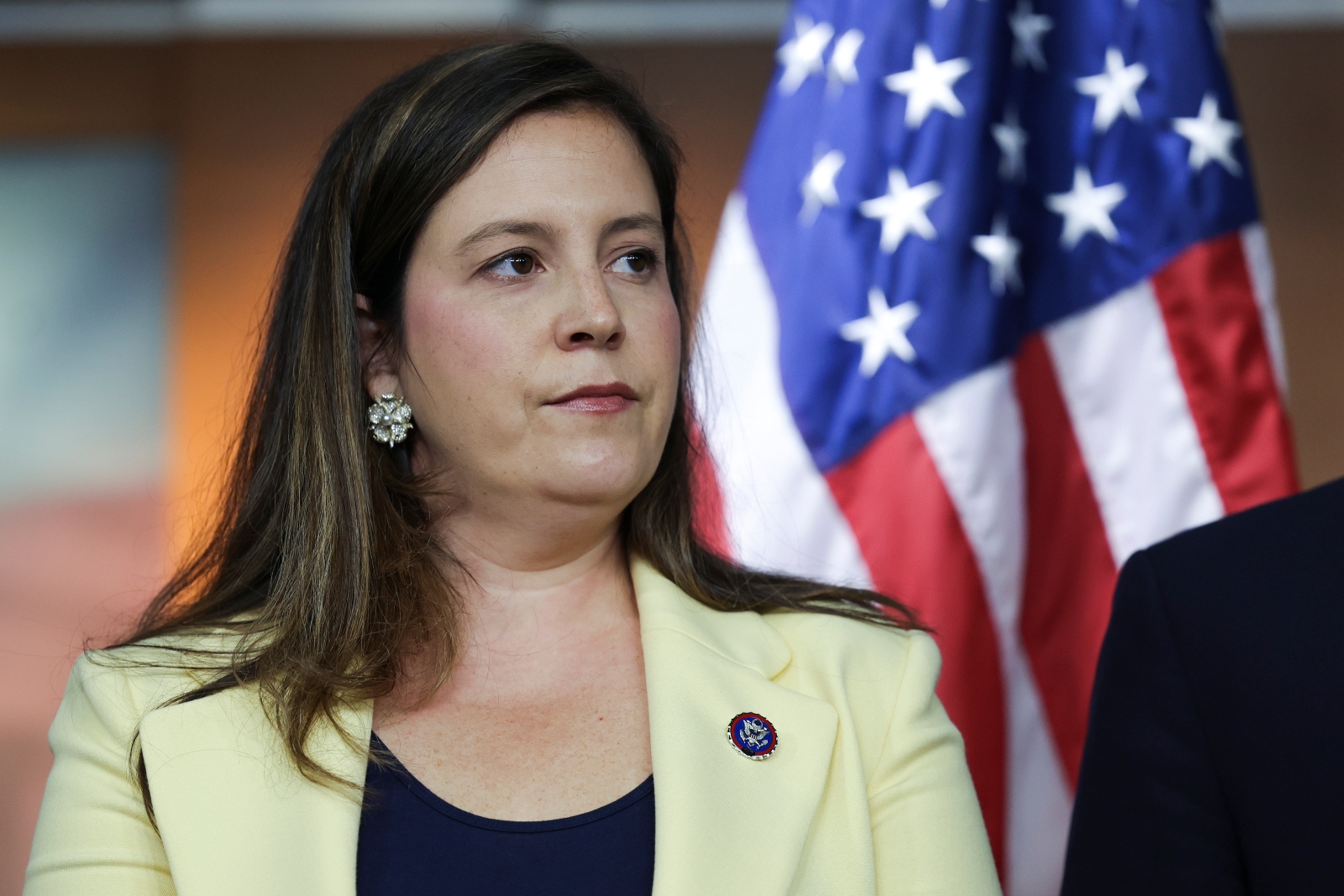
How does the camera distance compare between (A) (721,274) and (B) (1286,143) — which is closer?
(A) (721,274)

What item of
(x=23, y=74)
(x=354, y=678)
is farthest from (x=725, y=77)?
(x=354, y=678)

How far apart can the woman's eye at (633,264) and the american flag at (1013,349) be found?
465mm

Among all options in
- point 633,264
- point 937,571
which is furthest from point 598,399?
point 937,571

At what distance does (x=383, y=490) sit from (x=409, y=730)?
28cm

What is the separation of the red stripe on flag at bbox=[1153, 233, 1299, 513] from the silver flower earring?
3.76 ft

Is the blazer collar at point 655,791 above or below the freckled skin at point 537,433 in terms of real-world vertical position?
below

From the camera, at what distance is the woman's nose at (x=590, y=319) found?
1.40 meters

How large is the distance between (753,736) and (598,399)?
382mm

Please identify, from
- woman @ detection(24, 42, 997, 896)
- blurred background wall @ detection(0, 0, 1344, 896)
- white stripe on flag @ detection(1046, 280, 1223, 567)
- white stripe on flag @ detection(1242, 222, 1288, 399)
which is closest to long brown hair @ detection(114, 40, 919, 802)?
woman @ detection(24, 42, 997, 896)

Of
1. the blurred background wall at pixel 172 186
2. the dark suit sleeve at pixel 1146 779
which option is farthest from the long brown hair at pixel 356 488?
the blurred background wall at pixel 172 186

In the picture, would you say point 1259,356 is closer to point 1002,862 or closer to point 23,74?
point 1002,862

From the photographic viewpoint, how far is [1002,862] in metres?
1.99

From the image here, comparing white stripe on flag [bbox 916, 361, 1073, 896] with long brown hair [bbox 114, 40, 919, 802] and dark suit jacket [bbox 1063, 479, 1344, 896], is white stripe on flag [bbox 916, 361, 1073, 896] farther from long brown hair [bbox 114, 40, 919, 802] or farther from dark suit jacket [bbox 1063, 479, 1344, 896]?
dark suit jacket [bbox 1063, 479, 1344, 896]

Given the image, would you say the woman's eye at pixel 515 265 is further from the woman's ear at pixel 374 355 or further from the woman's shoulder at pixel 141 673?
the woman's shoulder at pixel 141 673
